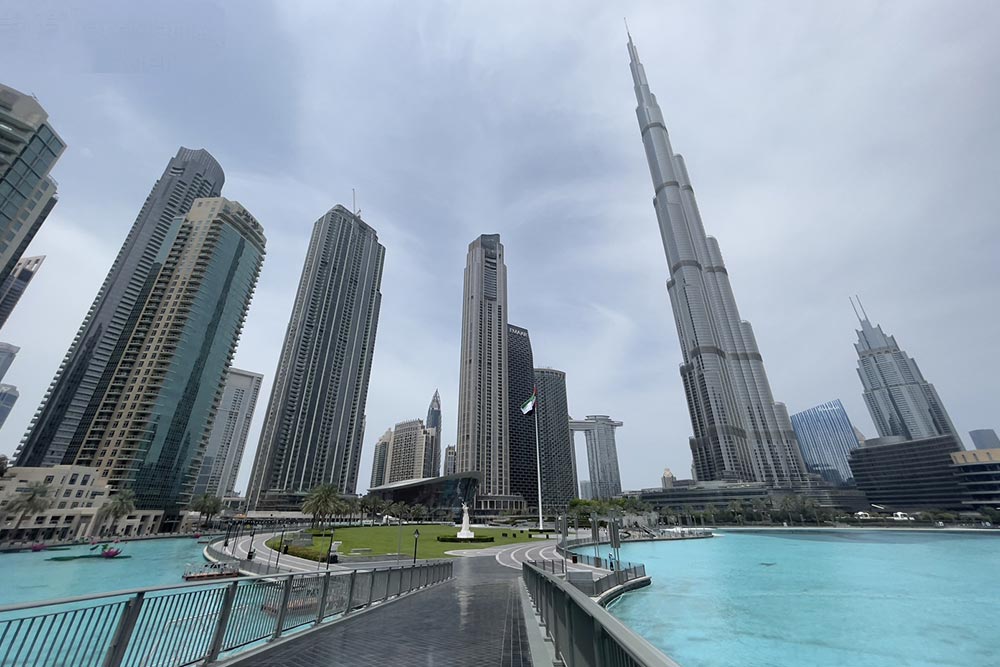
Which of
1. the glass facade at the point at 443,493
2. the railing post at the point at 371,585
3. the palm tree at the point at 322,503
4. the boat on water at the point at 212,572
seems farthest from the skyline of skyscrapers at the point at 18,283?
the railing post at the point at 371,585

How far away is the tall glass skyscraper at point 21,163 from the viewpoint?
65750 mm

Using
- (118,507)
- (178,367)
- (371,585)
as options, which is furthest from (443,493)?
(371,585)

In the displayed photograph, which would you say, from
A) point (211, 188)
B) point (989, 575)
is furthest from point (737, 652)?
point (211, 188)

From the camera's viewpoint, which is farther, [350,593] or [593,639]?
[350,593]

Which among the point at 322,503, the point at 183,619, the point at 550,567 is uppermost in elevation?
the point at 322,503

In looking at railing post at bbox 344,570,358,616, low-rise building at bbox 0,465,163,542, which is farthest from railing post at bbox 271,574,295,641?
low-rise building at bbox 0,465,163,542

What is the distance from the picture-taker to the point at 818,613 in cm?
2891

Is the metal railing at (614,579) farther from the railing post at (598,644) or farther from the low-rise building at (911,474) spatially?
the low-rise building at (911,474)

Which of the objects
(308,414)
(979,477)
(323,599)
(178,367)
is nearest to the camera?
(323,599)

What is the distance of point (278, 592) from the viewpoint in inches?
368

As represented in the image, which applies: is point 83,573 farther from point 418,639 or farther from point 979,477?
point 979,477

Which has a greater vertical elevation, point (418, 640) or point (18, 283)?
point (18, 283)

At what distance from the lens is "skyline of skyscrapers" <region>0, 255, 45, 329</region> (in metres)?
137

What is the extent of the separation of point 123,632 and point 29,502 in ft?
336
